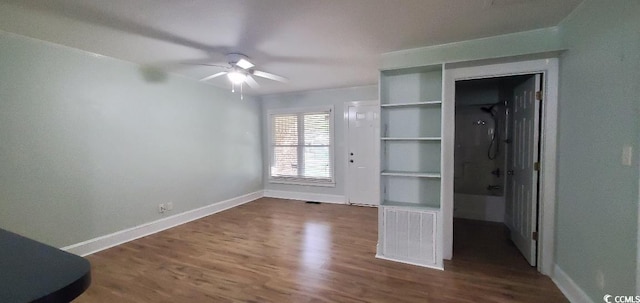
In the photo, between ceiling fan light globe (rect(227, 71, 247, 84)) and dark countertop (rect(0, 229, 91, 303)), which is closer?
dark countertop (rect(0, 229, 91, 303))

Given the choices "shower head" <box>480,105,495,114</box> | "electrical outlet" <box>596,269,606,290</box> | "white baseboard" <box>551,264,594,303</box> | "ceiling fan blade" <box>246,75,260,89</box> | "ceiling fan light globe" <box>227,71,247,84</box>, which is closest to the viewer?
"electrical outlet" <box>596,269,606,290</box>

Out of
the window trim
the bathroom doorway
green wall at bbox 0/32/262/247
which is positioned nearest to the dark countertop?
green wall at bbox 0/32/262/247

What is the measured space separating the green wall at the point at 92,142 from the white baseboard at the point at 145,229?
0.07 metres

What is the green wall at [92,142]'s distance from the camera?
2.55m

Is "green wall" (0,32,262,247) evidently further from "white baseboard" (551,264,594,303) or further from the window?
"white baseboard" (551,264,594,303)

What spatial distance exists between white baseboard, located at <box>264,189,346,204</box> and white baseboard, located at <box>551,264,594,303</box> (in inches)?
134

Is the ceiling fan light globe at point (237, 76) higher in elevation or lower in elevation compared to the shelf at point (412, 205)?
higher

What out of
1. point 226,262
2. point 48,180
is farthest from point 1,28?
point 226,262

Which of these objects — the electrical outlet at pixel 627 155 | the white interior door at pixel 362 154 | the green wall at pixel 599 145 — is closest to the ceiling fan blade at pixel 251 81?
the white interior door at pixel 362 154

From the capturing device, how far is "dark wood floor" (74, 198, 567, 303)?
2.19 m

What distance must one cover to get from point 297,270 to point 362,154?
297 cm

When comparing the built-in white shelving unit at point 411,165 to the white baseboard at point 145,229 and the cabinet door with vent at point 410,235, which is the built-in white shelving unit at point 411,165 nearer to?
the cabinet door with vent at point 410,235

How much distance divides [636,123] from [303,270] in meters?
2.66

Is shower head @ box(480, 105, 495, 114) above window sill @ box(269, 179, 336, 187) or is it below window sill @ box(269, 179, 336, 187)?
above
